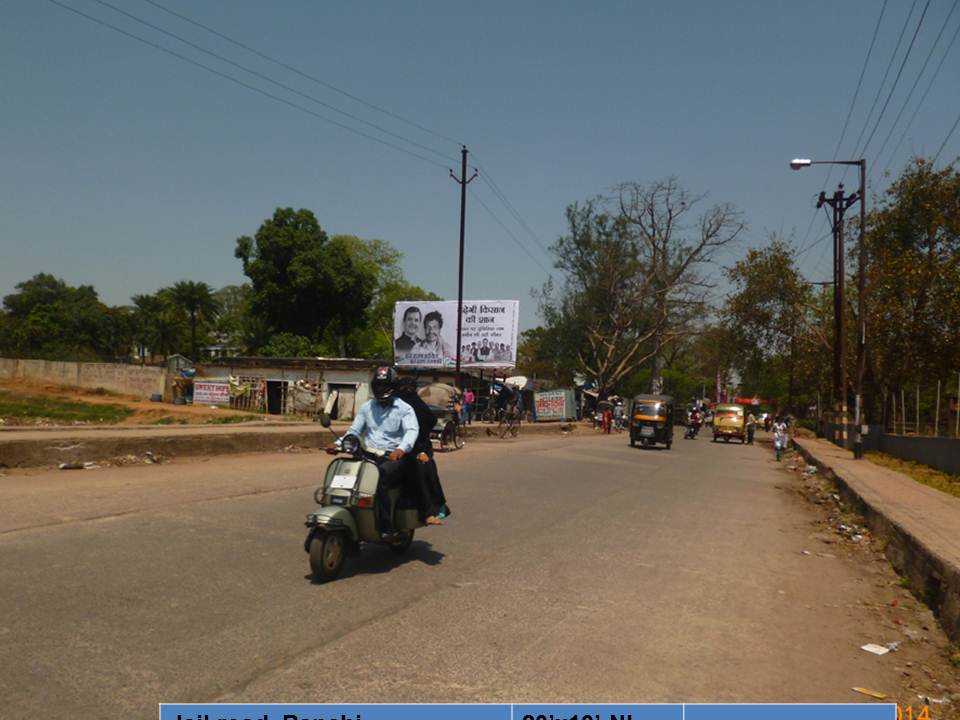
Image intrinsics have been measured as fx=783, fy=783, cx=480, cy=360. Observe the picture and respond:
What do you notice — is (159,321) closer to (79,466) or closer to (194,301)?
(194,301)

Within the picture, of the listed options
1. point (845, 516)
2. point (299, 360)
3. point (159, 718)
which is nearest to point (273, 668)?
point (159, 718)

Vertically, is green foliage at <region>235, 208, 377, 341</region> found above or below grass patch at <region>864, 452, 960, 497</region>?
above

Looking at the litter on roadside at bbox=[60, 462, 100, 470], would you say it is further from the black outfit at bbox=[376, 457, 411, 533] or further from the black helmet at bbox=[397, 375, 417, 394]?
the black outfit at bbox=[376, 457, 411, 533]

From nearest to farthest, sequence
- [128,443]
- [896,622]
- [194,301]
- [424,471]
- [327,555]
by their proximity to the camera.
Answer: [327,555]
[896,622]
[424,471]
[128,443]
[194,301]

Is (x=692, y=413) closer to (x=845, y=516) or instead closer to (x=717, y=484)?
(x=717, y=484)

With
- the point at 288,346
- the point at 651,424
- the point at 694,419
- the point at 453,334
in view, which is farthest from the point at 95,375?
the point at 694,419

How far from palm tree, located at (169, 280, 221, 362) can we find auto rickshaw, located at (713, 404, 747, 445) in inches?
1764

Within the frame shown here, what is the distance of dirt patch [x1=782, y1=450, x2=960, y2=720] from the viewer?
14.7ft

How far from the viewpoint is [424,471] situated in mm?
6945

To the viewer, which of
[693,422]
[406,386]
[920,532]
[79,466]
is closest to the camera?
[406,386]

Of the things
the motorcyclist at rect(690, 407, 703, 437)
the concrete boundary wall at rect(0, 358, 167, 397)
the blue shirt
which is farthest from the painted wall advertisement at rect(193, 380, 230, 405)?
the blue shirt

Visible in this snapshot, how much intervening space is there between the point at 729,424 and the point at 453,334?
642 inches

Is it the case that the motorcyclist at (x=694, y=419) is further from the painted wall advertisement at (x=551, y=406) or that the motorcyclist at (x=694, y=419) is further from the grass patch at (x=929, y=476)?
the grass patch at (x=929, y=476)

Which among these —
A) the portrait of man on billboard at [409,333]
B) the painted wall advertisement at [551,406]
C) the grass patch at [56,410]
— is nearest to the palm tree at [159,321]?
the grass patch at [56,410]
